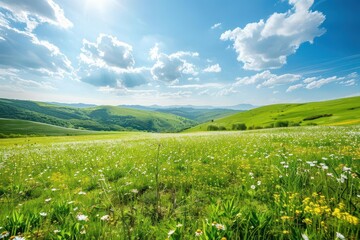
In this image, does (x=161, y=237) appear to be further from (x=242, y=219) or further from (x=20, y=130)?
(x=20, y=130)

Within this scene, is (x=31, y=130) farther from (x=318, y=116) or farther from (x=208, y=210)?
(x=318, y=116)

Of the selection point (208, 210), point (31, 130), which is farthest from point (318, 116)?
point (31, 130)

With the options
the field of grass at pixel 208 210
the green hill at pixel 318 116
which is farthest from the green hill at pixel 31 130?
the field of grass at pixel 208 210

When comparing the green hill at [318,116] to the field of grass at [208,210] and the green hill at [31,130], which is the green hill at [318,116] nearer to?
the field of grass at [208,210]

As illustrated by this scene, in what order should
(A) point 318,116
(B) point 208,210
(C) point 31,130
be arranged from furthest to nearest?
(C) point 31,130
(A) point 318,116
(B) point 208,210

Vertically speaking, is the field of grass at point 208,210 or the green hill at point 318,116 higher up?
the field of grass at point 208,210

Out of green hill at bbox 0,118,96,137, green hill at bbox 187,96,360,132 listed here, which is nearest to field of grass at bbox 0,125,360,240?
green hill at bbox 187,96,360,132

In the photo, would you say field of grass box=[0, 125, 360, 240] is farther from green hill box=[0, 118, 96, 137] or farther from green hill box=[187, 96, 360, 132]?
green hill box=[0, 118, 96, 137]

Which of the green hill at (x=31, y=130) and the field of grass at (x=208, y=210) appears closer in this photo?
the field of grass at (x=208, y=210)

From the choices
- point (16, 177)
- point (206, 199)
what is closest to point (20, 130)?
point (16, 177)

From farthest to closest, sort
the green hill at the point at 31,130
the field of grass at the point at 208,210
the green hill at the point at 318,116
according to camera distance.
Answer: the green hill at the point at 31,130 < the green hill at the point at 318,116 < the field of grass at the point at 208,210

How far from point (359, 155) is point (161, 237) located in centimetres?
863

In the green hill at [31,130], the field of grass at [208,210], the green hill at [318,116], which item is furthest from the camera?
the green hill at [31,130]

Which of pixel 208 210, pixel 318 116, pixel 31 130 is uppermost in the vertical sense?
pixel 208 210
